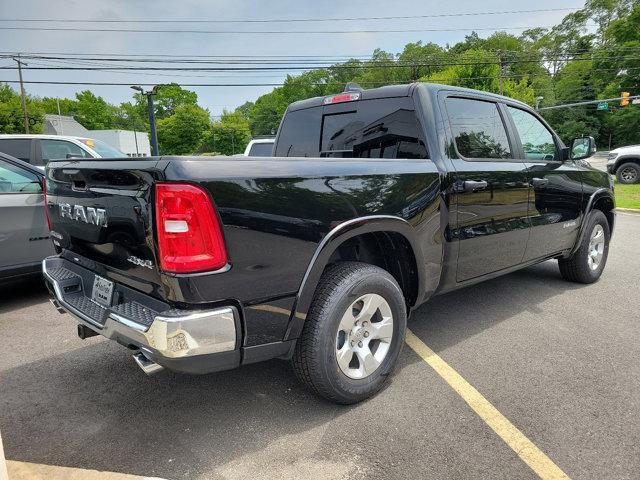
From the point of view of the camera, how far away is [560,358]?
3.22 metres

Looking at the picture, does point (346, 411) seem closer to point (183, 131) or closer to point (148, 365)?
point (148, 365)

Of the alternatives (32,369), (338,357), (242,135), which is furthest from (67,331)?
(242,135)

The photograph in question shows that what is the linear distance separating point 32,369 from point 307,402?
6.69ft

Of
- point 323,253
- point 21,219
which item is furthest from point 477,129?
point 21,219

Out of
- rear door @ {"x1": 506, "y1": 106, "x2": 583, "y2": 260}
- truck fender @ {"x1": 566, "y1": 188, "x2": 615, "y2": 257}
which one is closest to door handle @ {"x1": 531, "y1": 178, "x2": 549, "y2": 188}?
rear door @ {"x1": 506, "y1": 106, "x2": 583, "y2": 260}

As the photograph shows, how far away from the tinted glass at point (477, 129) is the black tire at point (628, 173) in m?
14.4

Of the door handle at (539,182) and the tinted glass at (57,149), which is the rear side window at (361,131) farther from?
the tinted glass at (57,149)

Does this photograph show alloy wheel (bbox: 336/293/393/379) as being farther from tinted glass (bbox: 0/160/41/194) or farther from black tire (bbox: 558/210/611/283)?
tinted glass (bbox: 0/160/41/194)

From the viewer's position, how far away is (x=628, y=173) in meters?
15.4

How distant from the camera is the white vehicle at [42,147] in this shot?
7.22 m

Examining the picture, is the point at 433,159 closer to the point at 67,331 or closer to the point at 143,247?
the point at 143,247

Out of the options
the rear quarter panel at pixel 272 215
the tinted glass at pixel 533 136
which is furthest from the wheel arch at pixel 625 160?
the rear quarter panel at pixel 272 215

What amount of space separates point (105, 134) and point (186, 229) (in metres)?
61.1

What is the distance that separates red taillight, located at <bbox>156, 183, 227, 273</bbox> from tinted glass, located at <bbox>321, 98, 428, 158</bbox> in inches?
65.6
